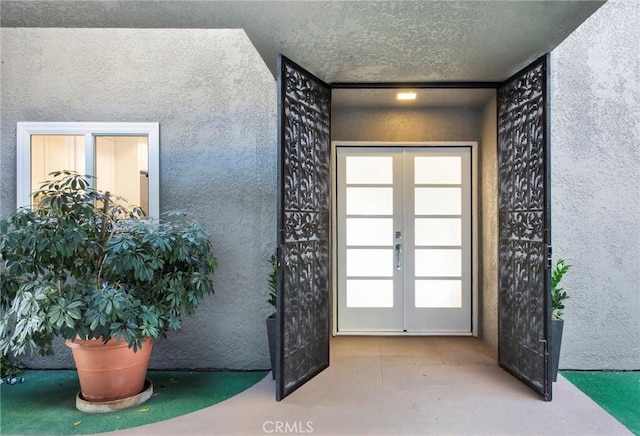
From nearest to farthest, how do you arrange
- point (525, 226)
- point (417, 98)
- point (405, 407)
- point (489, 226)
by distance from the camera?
1. point (405, 407)
2. point (525, 226)
3. point (417, 98)
4. point (489, 226)

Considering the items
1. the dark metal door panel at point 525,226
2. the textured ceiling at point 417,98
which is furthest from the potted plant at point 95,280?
the dark metal door panel at point 525,226

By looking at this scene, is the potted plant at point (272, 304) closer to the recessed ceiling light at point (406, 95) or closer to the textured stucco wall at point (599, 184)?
the recessed ceiling light at point (406, 95)

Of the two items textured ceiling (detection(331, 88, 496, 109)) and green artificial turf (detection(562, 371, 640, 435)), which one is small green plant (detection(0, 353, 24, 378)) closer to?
textured ceiling (detection(331, 88, 496, 109))

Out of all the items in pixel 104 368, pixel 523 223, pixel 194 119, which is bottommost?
pixel 104 368

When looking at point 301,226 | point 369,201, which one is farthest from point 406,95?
point 301,226

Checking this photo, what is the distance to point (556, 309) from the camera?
368 cm

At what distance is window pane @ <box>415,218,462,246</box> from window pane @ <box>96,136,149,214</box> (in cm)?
312

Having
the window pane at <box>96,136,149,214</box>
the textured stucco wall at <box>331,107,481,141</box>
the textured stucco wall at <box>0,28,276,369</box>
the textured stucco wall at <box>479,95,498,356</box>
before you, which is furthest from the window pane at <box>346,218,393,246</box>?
the window pane at <box>96,136,149,214</box>

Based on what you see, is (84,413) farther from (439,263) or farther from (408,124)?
(408,124)

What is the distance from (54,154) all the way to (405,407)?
4139 mm

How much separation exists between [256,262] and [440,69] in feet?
8.23

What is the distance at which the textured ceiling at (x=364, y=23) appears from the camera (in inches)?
102

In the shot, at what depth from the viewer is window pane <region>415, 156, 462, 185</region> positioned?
16.0 feet

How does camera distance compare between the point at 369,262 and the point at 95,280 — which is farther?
the point at 369,262
